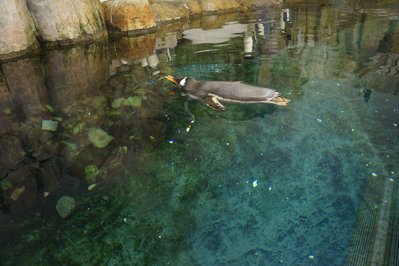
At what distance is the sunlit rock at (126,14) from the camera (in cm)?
1231

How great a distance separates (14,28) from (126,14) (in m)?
4.83

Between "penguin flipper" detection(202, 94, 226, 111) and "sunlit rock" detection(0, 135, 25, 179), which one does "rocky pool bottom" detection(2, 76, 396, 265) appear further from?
"sunlit rock" detection(0, 135, 25, 179)

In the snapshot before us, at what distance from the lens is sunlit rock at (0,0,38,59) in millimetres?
8445

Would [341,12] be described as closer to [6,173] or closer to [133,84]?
[133,84]

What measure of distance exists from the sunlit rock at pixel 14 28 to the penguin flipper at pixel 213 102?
6.98 meters

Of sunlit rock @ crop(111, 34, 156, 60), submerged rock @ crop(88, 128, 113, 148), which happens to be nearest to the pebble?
submerged rock @ crop(88, 128, 113, 148)

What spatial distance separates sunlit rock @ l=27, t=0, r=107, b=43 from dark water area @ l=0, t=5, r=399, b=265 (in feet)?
11.5

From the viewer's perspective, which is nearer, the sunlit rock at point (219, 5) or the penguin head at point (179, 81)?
the penguin head at point (179, 81)

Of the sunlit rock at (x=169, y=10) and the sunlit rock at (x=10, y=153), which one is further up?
the sunlit rock at (x=169, y=10)

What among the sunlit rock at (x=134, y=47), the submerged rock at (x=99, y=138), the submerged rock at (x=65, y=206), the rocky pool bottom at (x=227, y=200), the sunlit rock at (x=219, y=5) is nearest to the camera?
the rocky pool bottom at (x=227, y=200)

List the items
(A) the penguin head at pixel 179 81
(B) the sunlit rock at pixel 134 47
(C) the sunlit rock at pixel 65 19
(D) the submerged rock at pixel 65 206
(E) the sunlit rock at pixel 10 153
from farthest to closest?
(C) the sunlit rock at pixel 65 19 → (B) the sunlit rock at pixel 134 47 → (A) the penguin head at pixel 179 81 → (E) the sunlit rock at pixel 10 153 → (D) the submerged rock at pixel 65 206

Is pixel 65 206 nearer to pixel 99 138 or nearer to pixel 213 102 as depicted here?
pixel 99 138

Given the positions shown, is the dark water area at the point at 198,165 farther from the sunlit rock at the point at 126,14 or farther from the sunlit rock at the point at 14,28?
the sunlit rock at the point at 126,14

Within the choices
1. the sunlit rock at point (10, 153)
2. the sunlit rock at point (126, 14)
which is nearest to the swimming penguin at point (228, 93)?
the sunlit rock at point (10, 153)
